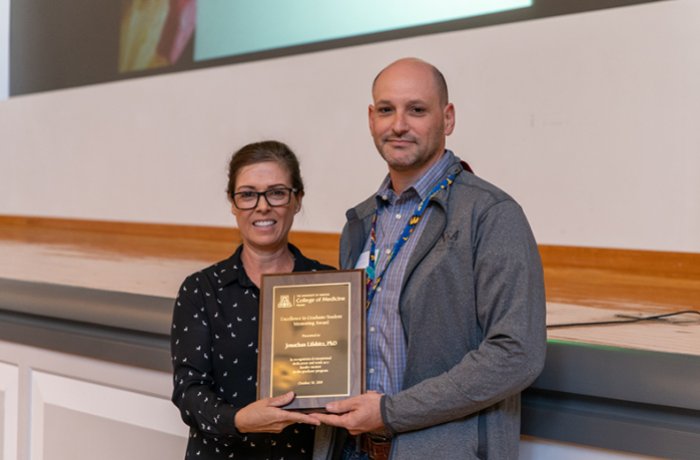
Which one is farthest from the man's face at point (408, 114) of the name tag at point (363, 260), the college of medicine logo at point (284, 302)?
the college of medicine logo at point (284, 302)

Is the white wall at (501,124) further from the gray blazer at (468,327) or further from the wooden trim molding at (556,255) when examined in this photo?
the gray blazer at (468,327)

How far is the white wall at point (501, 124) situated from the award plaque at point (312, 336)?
257cm

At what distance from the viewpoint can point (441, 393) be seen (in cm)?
112

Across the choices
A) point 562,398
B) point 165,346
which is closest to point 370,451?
point 562,398

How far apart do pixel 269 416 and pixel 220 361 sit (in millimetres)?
204

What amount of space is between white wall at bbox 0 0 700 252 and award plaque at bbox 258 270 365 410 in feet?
8.42

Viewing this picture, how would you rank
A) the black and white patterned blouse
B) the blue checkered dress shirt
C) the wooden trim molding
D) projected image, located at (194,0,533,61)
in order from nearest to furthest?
the blue checkered dress shirt → the black and white patterned blouse → the wooden trim molding → projected image, located at (194,0,533,61)

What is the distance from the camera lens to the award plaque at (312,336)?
3.95ft

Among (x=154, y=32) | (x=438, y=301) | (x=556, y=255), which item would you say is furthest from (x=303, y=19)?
(x=438, y=301)

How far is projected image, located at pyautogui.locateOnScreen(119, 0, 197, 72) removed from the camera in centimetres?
499

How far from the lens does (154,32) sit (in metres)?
5.11

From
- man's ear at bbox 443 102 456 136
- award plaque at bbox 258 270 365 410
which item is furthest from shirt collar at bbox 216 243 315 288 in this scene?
man's ear at bbox 443 102 456 136

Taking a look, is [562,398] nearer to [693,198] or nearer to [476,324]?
[476,324]

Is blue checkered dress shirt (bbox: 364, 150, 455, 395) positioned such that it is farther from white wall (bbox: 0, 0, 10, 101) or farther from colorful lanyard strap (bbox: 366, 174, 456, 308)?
white wall (bbox: 0, 0, 10, 101)
